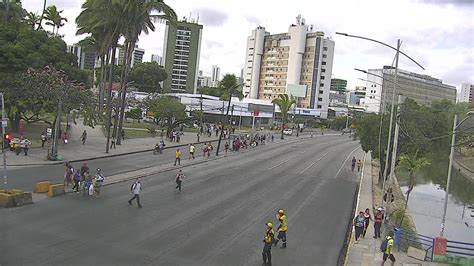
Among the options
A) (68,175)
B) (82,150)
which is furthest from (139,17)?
(68,175)

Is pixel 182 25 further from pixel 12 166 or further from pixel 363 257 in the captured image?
pixel 363 257

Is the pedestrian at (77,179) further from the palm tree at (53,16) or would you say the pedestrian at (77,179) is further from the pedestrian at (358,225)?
the palm tree at (53,16)

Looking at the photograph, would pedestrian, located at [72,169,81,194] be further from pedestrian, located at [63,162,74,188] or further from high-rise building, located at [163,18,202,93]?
high-rise building, located at [163,18,202,93]

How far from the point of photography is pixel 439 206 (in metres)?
40.2

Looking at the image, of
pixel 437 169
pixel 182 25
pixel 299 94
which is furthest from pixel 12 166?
pixel 182 25

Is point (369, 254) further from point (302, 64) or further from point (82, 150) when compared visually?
point (302, 64)

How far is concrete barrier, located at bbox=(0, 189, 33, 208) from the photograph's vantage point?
19.5 metres

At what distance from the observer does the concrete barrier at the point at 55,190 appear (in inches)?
880

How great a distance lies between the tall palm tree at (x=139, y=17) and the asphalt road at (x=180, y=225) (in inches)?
756

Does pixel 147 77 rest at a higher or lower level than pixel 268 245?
higher

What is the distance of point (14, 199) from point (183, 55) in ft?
528

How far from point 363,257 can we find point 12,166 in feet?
72.3

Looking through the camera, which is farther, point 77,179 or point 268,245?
point 77,179

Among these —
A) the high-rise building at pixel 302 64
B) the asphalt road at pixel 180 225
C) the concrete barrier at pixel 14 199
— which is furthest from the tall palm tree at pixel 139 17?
the high-rise building at pixel 302 64
